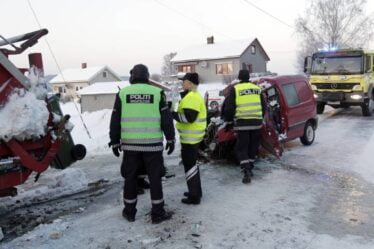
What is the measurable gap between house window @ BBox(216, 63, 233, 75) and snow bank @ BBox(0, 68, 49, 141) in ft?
133

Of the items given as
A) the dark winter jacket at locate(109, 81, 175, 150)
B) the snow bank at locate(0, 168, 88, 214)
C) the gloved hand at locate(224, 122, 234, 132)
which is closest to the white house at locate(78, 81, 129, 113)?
the snow bank at locate(0, 168, 88, 214)

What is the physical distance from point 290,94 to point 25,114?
6336 millimetres

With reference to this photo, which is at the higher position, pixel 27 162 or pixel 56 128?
pixel 56 128

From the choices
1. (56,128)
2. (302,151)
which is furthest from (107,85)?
(56,128)

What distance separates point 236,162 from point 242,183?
1364 mm

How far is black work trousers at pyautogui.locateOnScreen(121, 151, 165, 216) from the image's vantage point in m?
4.89

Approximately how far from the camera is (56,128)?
524 cm

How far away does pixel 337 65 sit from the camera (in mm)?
15914

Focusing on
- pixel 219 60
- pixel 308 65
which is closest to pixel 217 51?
pixel 219 60

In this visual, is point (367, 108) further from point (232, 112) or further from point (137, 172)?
point (137, 172)

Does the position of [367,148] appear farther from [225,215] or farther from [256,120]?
[225,215]

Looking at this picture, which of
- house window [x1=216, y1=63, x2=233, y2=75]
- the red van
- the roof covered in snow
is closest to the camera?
the red van

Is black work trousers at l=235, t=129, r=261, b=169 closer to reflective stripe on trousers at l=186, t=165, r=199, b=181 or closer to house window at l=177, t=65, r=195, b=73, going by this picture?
reflective stripe on trousers at l=186, t=165, r=199, b=181

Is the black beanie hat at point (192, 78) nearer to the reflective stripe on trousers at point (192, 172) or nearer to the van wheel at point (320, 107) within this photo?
the reflective stripe on trousers at point (192, 172)
